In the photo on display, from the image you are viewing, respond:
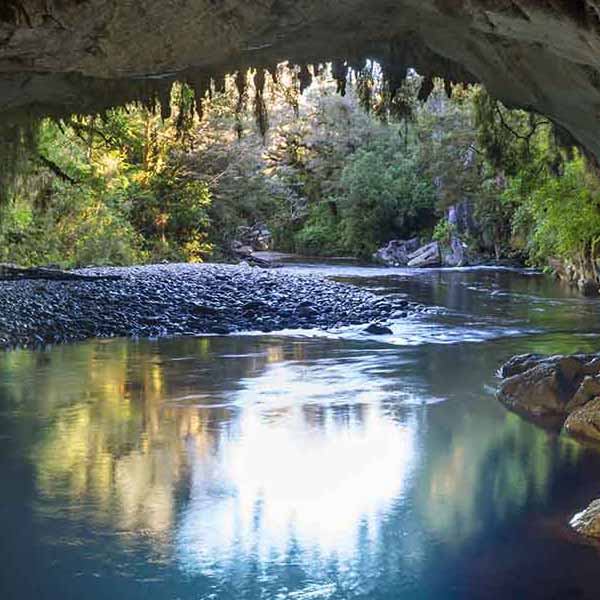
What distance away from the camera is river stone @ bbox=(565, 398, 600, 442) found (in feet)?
28.9

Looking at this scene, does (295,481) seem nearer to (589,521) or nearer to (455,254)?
(589,521)

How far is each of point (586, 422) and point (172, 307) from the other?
434 inches

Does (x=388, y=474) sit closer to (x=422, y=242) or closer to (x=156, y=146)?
(x=156, y=146)

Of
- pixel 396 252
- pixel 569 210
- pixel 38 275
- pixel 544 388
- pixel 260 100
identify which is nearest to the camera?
pixel 544 388

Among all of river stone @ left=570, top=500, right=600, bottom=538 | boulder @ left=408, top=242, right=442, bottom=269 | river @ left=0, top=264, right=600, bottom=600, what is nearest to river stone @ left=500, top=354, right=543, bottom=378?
river @ left=0, top=264, right=600, bottom=600

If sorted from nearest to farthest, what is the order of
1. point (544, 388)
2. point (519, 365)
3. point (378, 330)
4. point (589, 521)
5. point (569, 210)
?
point (589, 521) < point (544, 388) < point (519, 365) < point (378, 330) < point (569, 210)

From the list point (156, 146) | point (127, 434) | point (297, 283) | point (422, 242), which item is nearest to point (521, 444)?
point (127, 434)

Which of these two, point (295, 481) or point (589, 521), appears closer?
point (589, 521)

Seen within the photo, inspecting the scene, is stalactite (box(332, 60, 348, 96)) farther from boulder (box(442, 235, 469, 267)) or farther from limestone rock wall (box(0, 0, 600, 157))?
boulder (box(442, 235, 469, 267))

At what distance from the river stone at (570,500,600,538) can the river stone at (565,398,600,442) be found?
2.37m

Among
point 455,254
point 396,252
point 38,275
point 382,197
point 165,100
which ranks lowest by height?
point 38,275

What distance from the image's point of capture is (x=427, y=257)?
40.1m

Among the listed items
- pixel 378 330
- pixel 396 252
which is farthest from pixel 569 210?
pixel 396 252

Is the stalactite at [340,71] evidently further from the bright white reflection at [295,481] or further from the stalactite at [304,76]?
the bright white reflection at [295,481]
